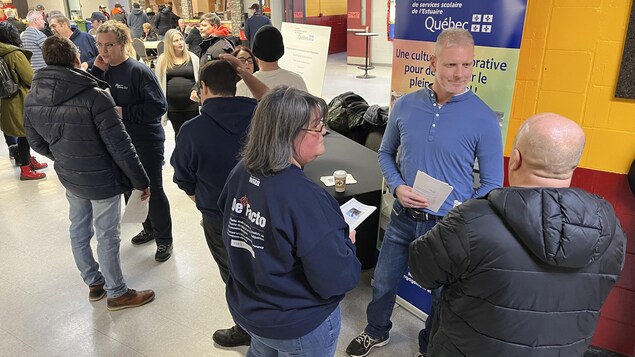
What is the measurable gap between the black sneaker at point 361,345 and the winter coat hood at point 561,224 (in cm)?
148

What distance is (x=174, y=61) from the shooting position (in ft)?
13.7

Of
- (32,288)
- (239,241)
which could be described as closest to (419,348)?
(239,241)

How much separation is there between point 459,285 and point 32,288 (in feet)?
9.70

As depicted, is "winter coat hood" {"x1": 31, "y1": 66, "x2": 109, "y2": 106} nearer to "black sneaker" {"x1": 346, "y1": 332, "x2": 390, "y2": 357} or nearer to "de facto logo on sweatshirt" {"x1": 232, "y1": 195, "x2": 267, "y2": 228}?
"de facto logo on sweatshirt" {"x1": 232, "y1": 195, "x2": 267, "y2": 228}

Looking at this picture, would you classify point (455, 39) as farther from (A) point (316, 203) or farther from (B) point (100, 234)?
(B) point (100, 234)

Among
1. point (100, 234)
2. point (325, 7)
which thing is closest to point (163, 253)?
point (100, 234)

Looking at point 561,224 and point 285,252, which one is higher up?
point 561,224

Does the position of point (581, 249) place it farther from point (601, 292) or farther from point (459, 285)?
point (459, 285)

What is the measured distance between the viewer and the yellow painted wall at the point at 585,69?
1856 mm

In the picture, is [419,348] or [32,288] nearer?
[419,348]

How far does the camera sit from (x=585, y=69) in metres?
1.93

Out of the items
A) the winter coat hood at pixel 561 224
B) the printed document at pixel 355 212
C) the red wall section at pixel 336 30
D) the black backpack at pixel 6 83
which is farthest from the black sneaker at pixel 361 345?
the red wall section at pixel 336 30

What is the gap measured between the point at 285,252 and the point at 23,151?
483 cm

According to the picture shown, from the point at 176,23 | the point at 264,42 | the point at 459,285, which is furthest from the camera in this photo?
the point at 176,23
